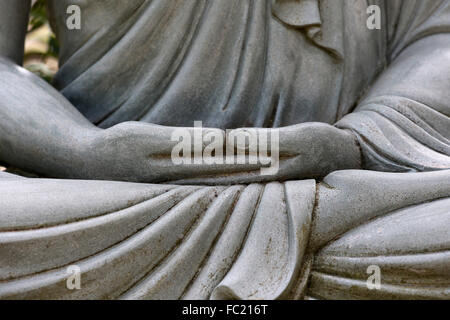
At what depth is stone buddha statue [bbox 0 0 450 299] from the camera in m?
1.70

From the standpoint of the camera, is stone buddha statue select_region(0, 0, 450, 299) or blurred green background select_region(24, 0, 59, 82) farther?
blurred green background select_region(24, 0, 59, 82)

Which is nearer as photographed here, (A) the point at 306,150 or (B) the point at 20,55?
(A) the point at 306,150

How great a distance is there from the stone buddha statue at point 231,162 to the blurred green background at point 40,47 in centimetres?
161

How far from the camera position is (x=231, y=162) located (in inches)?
72.4

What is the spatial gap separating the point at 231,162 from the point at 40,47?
10.9ft

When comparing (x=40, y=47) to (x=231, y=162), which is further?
(x=40, y=47)

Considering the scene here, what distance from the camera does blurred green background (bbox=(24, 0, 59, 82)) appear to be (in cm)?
394

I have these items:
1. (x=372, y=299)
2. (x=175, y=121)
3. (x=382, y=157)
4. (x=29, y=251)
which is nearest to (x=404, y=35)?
(x=382, y=157)

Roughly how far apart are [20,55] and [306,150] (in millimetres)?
912

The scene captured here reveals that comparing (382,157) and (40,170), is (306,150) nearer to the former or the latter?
(382,157)

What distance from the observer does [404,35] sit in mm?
2318

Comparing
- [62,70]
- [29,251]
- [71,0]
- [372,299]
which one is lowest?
[372,299]

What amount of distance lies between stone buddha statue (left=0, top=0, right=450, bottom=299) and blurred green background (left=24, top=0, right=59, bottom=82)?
1.61 m

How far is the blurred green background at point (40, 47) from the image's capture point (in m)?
3.94
